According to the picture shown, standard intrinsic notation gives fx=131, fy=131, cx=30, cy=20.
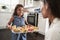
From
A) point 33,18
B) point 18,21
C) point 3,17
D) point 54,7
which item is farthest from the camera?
point 3,17

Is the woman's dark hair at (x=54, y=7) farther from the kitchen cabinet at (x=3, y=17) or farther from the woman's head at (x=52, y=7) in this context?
the kitchen cabinet at (x=3, y=17)

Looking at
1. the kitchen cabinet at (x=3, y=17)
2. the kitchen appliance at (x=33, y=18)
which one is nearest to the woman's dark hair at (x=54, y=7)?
the kitchen appliance at (x=33, y=18)

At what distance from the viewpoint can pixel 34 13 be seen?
217 inches

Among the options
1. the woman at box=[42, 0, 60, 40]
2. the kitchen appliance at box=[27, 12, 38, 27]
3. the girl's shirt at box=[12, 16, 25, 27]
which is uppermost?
the woman at box=[42, 0, 60, 40]

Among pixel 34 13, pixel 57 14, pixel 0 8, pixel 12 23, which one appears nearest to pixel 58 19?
pixel 57 14

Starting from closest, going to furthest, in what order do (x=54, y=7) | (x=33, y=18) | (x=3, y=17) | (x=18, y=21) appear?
1. (x=54, y=7)
2. (x=18, y=21)
3. (x=33, y=18)
4. (x=3, y=17)

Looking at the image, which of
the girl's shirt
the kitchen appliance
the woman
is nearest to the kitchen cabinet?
the kitchen appliance

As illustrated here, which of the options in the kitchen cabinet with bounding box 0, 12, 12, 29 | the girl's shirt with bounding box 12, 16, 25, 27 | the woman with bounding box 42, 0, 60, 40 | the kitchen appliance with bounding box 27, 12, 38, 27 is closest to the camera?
the woman with bounding box 42, 0, 60, 40

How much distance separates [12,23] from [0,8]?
3274 mm

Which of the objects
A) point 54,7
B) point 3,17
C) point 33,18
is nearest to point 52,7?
point 54,7

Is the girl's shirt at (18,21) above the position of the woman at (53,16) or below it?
below

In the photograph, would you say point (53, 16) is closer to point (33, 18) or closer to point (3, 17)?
point (33, 18)

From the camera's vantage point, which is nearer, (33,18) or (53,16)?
(53,16)

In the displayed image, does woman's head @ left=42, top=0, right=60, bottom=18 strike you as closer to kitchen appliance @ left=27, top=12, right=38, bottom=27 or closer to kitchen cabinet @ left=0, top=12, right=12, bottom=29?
kitchen appliance @ left=27, top=12, right=38, bottom=27
